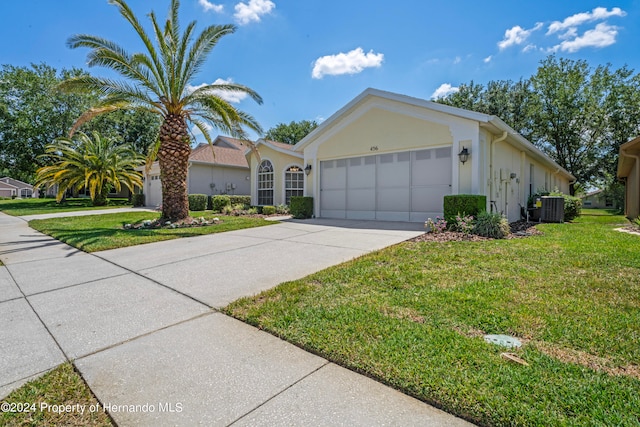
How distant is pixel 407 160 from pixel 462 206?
306cm

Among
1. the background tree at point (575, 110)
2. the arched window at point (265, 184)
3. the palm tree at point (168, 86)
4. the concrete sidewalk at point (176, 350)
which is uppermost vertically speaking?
the background tree at point (575, 110)

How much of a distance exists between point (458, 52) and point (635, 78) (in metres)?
18.9

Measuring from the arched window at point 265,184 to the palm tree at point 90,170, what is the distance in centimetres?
Result: 1055

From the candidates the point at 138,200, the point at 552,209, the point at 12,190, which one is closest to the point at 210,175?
the point at 138,200

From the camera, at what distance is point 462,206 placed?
819 cm

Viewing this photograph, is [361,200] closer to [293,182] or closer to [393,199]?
[393,199]

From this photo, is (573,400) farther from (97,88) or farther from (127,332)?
(97,88)

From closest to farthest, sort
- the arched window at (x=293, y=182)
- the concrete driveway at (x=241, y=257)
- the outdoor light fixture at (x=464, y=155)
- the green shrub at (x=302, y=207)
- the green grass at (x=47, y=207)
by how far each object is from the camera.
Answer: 1. the concrete driveway at (x=241, y=257)
2. the outdoor light fixture at (x=464, y=155)
3. the green shrub at (x=302, y=207)
4. the arched window at (x=293, y=182)
5. the green grass at (x=47, y=207)

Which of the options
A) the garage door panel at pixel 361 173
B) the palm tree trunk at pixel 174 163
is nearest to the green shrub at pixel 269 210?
the garage door panel at pixel 361 173

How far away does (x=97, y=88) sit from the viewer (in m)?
9.16

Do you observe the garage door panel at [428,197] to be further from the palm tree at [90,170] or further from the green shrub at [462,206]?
the palm tree at [90,170]

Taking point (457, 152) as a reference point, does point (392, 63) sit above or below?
above

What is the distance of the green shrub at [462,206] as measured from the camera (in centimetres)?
807

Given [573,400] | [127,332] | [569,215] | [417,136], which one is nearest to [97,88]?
[127,332]
